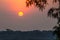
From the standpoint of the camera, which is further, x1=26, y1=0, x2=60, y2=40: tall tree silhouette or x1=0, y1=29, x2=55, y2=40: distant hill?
x1=0, y1=29, x2=55, y2=40: distant hill

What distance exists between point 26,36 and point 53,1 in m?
8.62

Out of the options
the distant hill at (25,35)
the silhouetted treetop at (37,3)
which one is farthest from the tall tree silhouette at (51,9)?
the distant hill at (25,35)

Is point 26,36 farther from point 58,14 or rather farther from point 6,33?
point 58,14

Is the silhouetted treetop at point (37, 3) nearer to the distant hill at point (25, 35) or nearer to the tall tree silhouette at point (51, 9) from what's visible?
the tall tree silhouette at point (51, 9)

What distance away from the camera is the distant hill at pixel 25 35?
17672mm

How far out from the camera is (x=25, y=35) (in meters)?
18.1

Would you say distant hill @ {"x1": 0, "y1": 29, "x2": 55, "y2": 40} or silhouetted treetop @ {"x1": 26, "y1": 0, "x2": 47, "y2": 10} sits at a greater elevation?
silhouetted treetop @ {"x1": 26, "y1": 0, "x2": 47, "y2": 10}

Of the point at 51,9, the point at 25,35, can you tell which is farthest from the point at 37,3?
the point at 25,35

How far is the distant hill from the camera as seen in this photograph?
58.0ft

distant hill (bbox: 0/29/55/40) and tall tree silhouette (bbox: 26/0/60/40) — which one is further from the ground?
tall tree silhouette (bbox: 26/0/60/40)

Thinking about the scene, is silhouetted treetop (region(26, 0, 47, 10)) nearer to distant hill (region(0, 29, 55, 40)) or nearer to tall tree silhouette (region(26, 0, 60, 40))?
tall tree silhouette (region(26, 0, 60, 40))

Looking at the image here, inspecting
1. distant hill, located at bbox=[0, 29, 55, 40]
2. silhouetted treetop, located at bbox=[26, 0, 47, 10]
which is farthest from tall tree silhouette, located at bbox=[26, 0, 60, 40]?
distant hill, located at bbox=[0, 29, 55, 40]

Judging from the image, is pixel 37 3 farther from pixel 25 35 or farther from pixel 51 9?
pixel 25 35

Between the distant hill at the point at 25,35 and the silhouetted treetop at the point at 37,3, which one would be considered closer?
the silhouetted treetop at the point at 37,3
